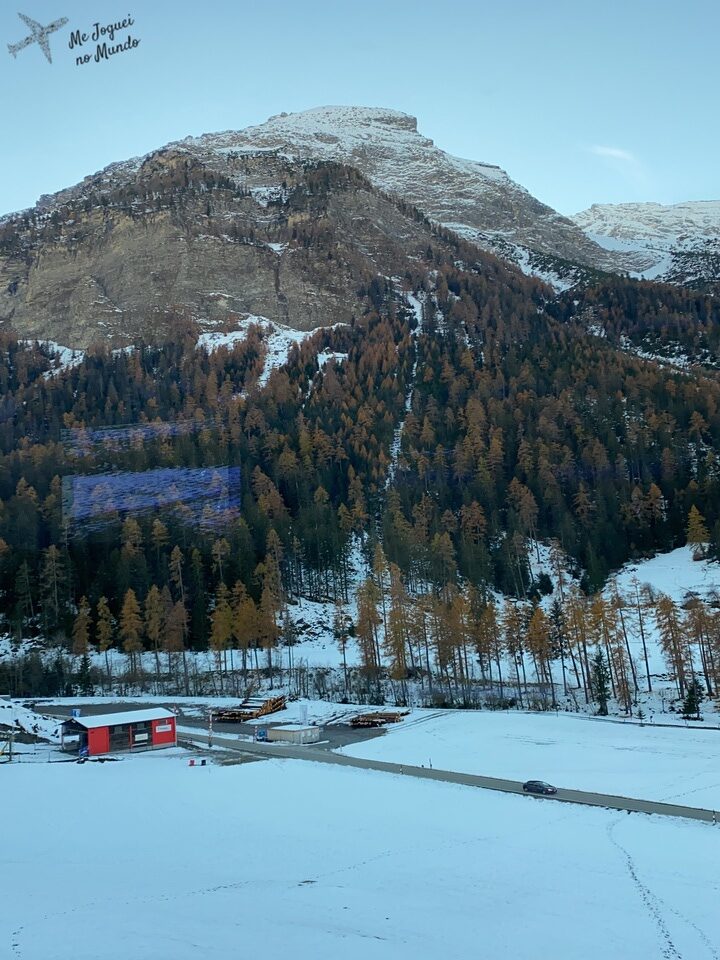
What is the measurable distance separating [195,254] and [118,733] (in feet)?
390

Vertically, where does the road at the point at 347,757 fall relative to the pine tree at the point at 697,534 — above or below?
below

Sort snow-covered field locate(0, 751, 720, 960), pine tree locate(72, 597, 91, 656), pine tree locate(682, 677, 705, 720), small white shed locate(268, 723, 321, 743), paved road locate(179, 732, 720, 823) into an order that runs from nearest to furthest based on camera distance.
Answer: snow-covered field locate(0, 751, 720, 960) → paved road locate(179, 732, 720, 823) → small white shed locate(268, 723, 321, 743) → pine tree locate(682, 677, 705, 720) → pine tree locate(72, 597, 91, 656)

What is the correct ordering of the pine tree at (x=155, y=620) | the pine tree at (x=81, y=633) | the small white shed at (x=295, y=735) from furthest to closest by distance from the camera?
the pine tree at (x=81, y=633) < the pine tree at (x=155, y=620) < the small white shed at (x=295, y=735)

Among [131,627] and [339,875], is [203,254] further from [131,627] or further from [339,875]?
[339,875]

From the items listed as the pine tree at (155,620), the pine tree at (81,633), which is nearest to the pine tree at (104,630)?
the pine tree at (81,633)

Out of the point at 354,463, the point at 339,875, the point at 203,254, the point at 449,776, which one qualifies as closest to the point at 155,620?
the point at 449,776

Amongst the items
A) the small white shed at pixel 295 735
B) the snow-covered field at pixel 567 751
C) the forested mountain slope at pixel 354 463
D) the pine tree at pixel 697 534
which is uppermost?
the forested mountain slope at pixel 354 463

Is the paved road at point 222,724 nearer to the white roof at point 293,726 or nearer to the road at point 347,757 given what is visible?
the road at point 347,757

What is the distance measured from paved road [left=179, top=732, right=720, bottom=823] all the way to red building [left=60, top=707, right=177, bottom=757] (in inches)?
76.3

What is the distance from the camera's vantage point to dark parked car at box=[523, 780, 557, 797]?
25.7 meters

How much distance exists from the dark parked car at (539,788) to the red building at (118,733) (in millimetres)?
18215

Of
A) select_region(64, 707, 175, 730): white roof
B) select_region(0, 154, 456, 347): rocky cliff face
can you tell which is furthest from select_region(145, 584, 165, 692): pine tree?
select_region(0, 154, 456, 347): rocky cliff face

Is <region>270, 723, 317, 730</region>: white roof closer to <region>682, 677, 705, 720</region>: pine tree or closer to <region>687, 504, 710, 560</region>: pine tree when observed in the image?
<region>682, 677, 705, 720</region>: pine tree

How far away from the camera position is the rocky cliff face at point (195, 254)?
5281 inches
